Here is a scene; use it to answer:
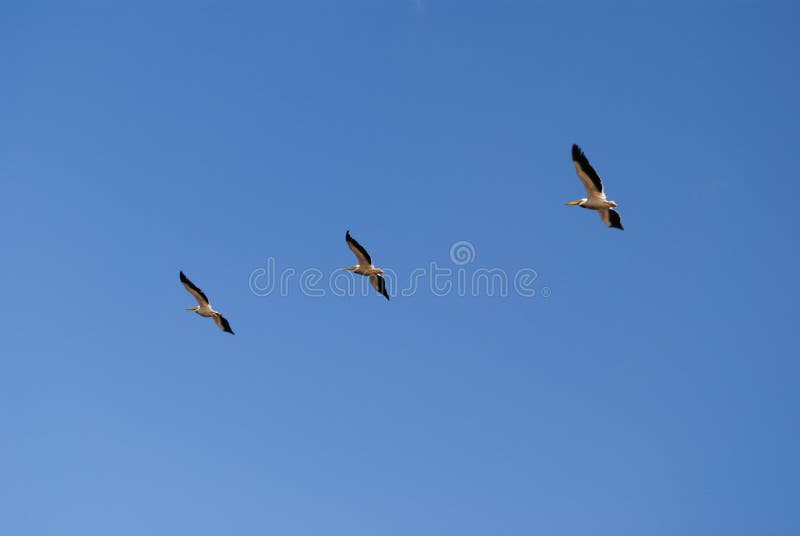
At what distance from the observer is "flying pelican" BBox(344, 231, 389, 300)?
→ 35844mm

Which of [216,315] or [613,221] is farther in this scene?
[216,315]

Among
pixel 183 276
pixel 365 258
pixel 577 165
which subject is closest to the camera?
pixel 577 165

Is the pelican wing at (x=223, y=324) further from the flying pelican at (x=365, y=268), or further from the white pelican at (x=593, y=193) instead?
the white pelican at (x=593, y=193)

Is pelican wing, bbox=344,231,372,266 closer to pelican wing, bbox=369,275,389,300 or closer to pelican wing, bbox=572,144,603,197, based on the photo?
pelican wing, bbox=369,275,389,300

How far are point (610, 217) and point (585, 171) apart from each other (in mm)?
2616

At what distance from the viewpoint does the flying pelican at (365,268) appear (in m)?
35.8

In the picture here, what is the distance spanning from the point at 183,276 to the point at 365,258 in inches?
389

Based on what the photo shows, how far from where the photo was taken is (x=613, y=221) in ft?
111

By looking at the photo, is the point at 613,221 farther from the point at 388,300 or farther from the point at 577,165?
the point at 388,300

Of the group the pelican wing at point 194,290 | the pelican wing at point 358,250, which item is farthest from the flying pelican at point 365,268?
the pelican wing at point 194,290

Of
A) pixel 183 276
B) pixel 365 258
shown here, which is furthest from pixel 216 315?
pixel 365 258

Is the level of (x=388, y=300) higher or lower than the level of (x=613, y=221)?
lower

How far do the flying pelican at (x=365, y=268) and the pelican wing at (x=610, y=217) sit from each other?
10104 mm

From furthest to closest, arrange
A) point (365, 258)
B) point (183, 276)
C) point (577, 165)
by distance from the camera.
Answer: point (183, 276) < point (365, 258) < point (577, 165)
